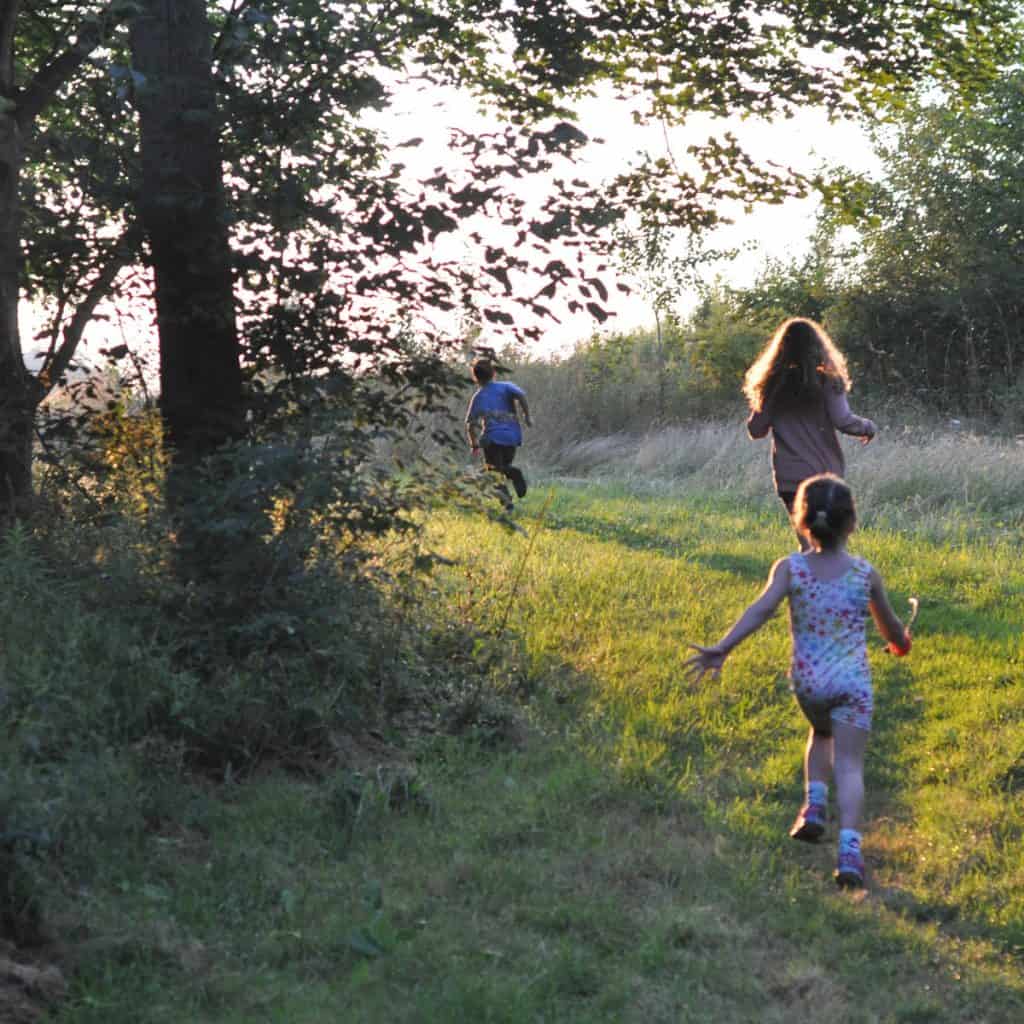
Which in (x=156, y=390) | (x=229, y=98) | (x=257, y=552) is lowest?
(x=257, y=552)

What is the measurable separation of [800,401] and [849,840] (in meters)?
3.25

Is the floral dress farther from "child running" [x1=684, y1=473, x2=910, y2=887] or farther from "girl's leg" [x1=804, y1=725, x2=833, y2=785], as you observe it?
"girl's leg" [x1=804, y1=725, x2=833, y2=785]

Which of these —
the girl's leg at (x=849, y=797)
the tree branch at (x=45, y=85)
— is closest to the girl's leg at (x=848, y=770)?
the girl's leg at (x=849, y=797)

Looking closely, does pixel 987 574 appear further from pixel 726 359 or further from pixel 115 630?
pixel 726 359

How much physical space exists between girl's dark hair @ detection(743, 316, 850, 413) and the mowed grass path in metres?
1.86

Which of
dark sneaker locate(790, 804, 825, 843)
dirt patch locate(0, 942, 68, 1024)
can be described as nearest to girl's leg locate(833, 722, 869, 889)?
dark sneaker locate(790, 804, 825, 843)

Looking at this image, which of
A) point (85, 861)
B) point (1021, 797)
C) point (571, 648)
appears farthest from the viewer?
point (571, 648)

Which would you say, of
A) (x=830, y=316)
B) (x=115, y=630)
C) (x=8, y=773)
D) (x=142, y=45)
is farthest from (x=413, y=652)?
(x=830, y=316)

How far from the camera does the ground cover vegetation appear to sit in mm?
4414

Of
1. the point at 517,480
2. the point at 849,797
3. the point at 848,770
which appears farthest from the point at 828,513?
the point at 517,480

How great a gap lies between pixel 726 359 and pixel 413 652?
22.8 meters

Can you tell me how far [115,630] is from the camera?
5.91 meters

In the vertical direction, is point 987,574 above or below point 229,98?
below

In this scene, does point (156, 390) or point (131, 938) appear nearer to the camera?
point (131, 938)
